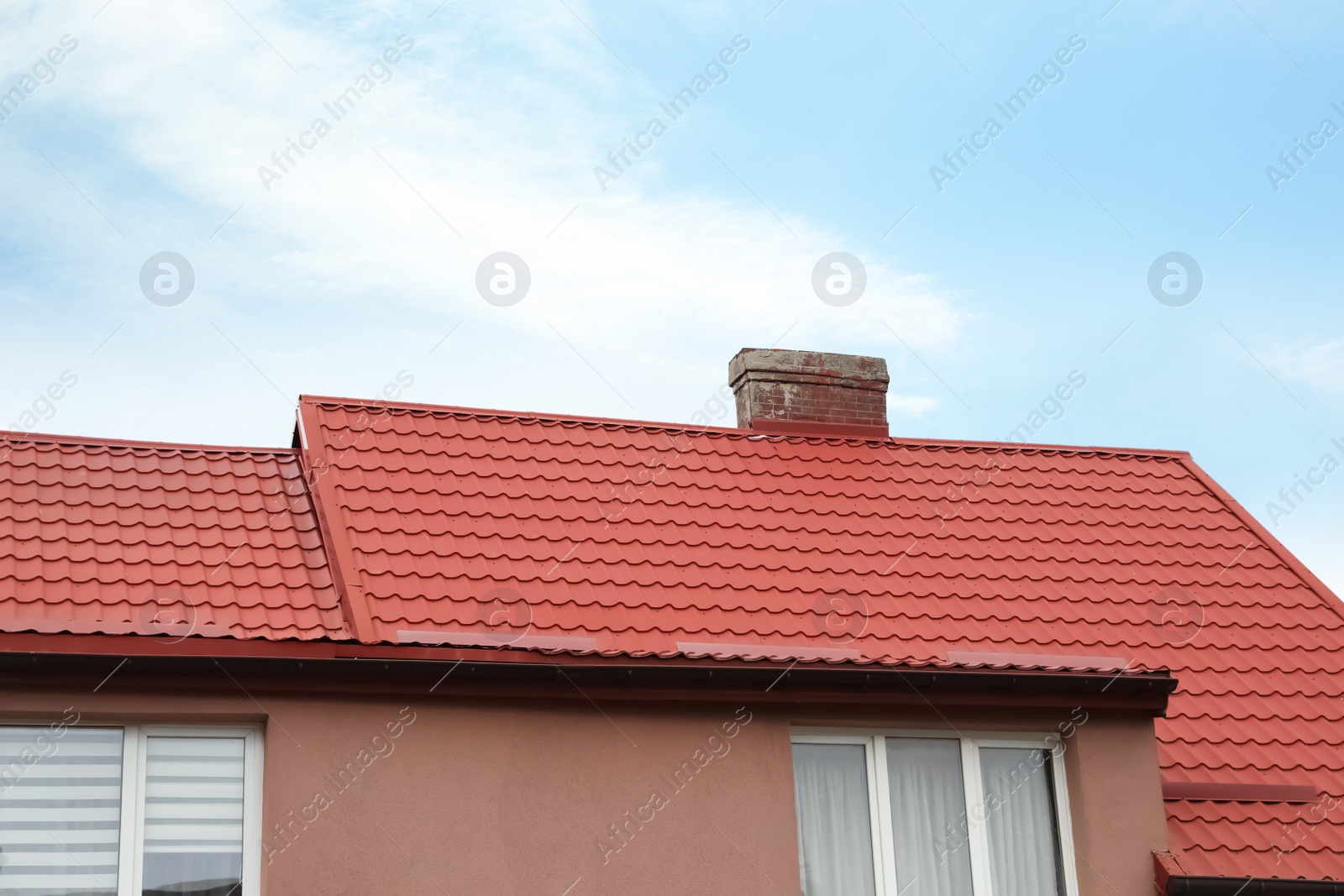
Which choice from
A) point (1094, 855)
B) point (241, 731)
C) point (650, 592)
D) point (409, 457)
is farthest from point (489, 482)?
point (1094, 855)

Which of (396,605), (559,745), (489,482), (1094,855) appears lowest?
(1094,855)

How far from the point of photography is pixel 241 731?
806cm

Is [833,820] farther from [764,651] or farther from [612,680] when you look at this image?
[612,680]

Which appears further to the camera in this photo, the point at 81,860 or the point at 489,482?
the point at 489,482

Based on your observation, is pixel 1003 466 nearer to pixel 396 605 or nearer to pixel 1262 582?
pixel 1262 582

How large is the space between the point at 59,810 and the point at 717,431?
630cm

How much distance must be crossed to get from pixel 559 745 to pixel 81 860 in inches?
104

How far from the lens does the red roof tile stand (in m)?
9.31

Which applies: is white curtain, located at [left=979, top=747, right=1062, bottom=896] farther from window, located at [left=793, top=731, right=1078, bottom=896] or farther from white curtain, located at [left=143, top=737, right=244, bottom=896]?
white curtain, located at [left=143, top=737, right=244, bottom=896]

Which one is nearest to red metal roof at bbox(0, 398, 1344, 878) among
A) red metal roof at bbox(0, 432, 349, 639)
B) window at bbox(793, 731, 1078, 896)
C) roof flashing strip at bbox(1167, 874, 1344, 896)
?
red metal roof at bbox(0, 432, 349, 639)

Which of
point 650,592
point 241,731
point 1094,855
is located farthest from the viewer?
point 650,592

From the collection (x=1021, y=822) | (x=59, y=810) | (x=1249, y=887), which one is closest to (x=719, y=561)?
(x=1021, y=822)

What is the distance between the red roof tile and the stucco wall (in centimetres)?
45

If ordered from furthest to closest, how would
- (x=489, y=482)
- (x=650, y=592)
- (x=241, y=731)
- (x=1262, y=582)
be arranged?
1. (x=1262, y=582)
2. (x=489, y=482)
3. (x=650, y=592)
4. (x=241, y=731)
